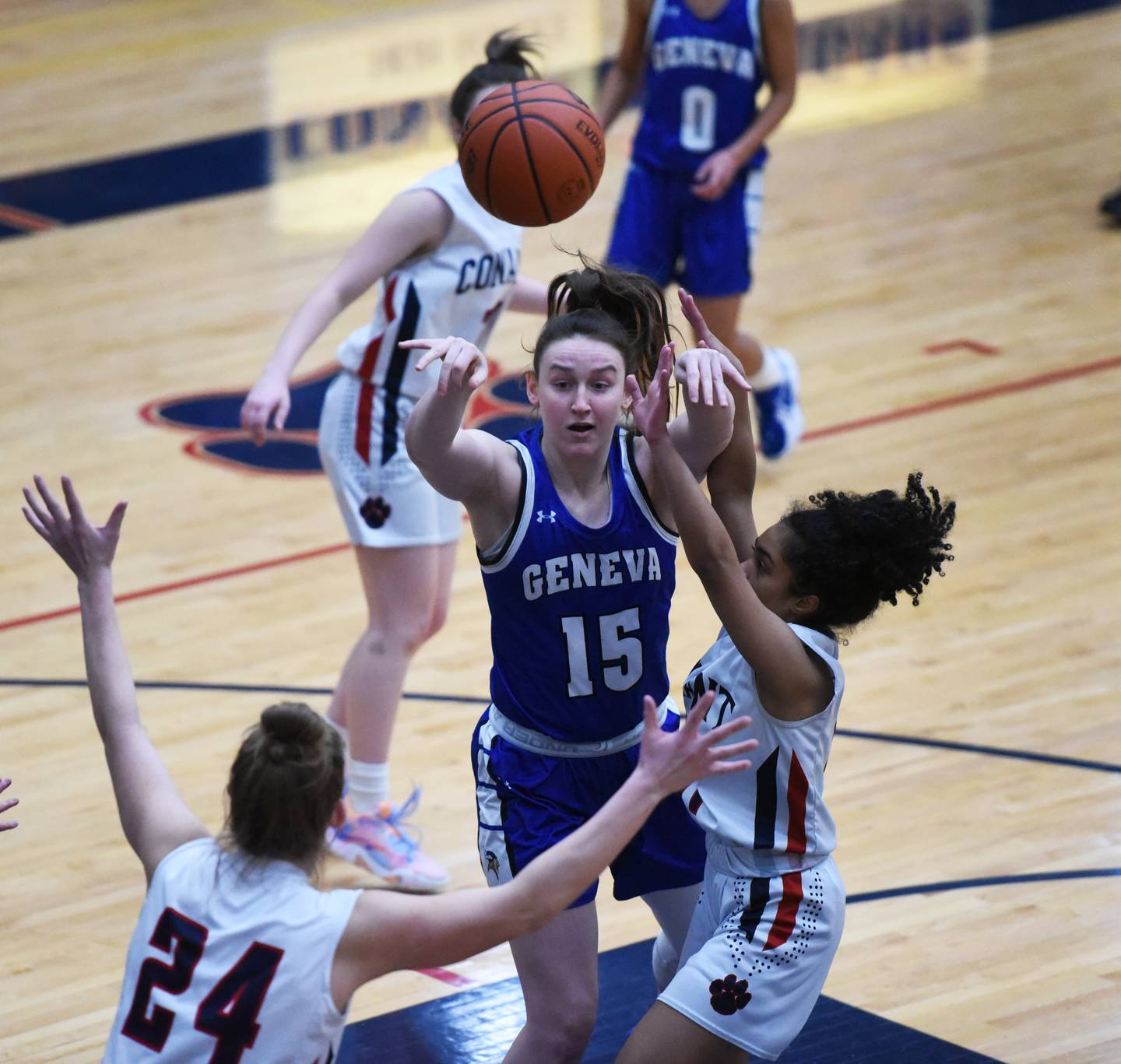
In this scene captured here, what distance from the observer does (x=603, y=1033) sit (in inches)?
158

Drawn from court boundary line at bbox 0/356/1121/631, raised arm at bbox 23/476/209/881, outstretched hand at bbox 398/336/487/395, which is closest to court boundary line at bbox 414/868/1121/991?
outstretched hand at bbox 398/336/487/395

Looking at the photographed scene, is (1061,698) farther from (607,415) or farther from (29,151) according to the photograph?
(29,151)

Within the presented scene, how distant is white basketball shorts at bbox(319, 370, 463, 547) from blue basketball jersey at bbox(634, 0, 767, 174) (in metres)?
2.54

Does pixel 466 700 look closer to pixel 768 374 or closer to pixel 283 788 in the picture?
pixel 768 374

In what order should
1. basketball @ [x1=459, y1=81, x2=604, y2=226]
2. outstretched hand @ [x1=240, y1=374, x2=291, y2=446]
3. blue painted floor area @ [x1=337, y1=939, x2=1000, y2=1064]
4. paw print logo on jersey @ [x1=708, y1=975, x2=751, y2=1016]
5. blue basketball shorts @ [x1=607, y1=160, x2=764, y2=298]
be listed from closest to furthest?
1. paw print logo on jersey @ [x1=708, y1=975, x2=751, y2=1016]
2. blue painted floor area @ [x1=337, y1=939, x2=1000, y2=1064]
3. basketball @ [x1=459, y1=81, x2=604, y2=226]
4. outstretched hand @ [x1=240, y1=374, x2=291, y2=446]
5. blue basketball shorts @ [x1=607, y1=160, x2=764, y2=298]

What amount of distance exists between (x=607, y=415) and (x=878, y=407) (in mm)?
4721

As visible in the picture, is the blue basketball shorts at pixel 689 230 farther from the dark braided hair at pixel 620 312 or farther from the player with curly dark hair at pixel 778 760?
the player with curly dark hair at pixel 778 760

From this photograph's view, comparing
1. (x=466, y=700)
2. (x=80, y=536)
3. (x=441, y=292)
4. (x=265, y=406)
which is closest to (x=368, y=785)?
(x=466, y=700)

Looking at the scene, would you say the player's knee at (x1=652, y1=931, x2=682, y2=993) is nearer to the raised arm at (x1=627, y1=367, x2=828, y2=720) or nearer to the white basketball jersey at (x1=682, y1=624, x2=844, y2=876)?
the white basketball jersey at (x1=682, y1=624, x2=844, y2=876)

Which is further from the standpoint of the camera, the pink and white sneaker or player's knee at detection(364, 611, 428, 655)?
player's knee at detection(364, 611, 428, 655)

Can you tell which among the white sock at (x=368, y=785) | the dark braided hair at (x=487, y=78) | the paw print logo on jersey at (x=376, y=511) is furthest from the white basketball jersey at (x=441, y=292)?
the white sock at (x=368, y=785)

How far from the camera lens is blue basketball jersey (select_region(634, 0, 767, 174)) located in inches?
272

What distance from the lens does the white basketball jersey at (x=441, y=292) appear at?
4738mm

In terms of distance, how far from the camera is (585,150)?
429 centimetres
